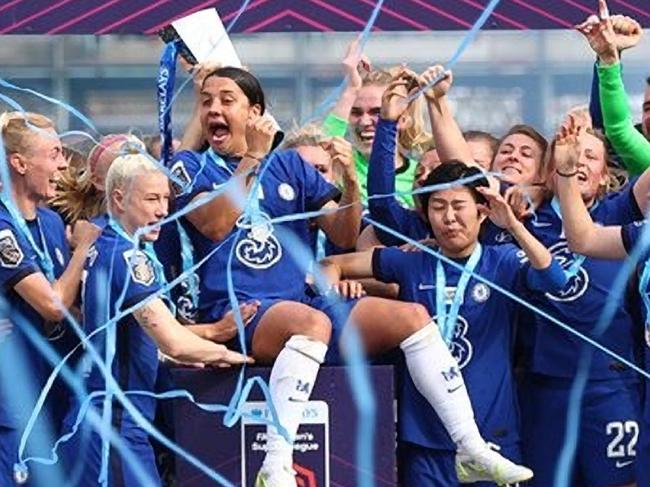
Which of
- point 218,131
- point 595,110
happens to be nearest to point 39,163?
point 218,131

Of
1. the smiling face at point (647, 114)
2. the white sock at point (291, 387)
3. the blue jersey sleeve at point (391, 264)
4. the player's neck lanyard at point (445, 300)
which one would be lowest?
the white sock at point (291, 387)

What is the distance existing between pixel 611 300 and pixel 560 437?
17.5 inches

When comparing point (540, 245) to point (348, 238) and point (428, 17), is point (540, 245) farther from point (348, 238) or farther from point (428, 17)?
point (428, 17)

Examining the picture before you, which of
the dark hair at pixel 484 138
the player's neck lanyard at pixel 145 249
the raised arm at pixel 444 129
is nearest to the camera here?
the player's neck lanyard at pixel 145 249

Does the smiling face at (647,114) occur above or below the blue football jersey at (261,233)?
above

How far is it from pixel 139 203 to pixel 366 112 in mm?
1220

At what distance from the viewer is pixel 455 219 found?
16.9ft

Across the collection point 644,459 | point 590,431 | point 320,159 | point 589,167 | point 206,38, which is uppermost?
point 206,38

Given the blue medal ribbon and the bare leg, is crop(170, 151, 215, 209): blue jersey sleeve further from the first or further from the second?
the bare leg

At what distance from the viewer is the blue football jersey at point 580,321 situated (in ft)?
17.0

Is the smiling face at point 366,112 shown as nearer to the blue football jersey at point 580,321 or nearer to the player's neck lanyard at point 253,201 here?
the player's neck lanyard at point 253,201

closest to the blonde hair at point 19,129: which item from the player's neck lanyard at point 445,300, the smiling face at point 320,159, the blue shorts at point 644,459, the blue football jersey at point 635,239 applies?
the smiling face at point 320,159

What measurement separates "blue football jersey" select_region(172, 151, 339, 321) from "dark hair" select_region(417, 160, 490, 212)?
311 millimetres

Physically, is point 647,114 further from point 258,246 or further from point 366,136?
point 258,246
